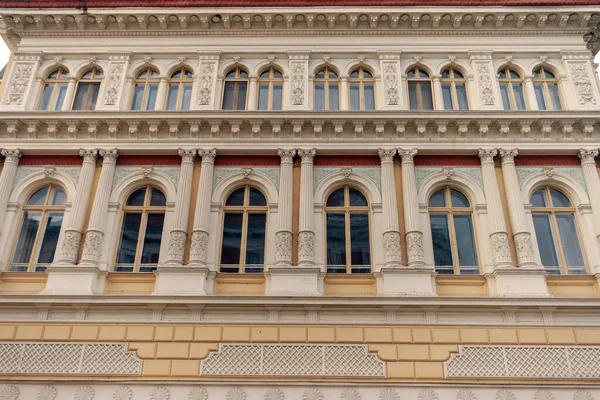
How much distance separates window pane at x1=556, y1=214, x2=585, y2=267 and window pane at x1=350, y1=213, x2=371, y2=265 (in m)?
5.51

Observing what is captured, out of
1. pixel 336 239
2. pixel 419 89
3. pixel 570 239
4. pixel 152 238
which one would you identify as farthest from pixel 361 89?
pixel 152 238

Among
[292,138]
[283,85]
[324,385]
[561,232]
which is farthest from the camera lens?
[283,85]

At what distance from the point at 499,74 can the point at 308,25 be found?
6583mm

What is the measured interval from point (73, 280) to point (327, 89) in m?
9.65

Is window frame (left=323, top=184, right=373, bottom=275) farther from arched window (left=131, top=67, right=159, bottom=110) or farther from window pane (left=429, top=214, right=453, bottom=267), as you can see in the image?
arched window (left=131, top=67, right=159, bottom=110)

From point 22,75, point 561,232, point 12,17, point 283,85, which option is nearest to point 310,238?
point 283,85

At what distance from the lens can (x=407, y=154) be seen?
635 inches

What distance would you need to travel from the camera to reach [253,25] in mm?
18391

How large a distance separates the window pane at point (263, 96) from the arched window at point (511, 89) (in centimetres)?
761

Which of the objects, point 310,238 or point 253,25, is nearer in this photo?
point 310,238

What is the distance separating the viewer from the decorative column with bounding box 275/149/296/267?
14.6m

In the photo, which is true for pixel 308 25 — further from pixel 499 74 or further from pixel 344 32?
pixel 499 74

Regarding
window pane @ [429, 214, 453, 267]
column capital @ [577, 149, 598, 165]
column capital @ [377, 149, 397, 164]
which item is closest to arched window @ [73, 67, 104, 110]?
column capital @ [377, 149, 397, 164]

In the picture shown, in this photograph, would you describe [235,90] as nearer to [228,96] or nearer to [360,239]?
[228,96]
